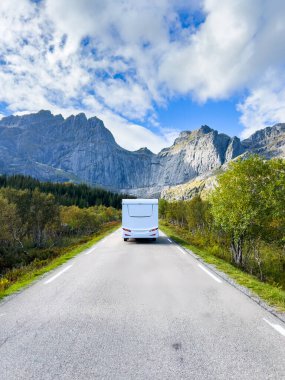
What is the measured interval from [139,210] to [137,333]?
15.6 meters

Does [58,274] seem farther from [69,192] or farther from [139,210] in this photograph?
[69,192]

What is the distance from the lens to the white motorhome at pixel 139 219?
20.4m

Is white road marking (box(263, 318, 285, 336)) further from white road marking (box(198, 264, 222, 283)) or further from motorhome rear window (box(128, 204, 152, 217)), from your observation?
motorhome rear window (box(128, 204, 152, 217))

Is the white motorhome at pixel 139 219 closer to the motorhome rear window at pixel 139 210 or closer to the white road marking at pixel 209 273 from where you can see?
the motorhome rear window at pixel 139 210

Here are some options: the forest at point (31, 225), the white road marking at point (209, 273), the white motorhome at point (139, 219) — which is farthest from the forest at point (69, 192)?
the white road marking at point (209, 273)

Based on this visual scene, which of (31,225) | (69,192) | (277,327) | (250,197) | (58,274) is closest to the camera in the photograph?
(277,327)

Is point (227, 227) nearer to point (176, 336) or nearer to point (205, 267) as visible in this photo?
point (205, 267)

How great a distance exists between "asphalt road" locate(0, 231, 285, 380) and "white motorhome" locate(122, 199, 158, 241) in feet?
37.9

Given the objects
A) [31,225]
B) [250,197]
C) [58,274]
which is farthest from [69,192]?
[58,274]

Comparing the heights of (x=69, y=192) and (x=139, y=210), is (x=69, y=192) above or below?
above

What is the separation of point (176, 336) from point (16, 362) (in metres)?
2.66

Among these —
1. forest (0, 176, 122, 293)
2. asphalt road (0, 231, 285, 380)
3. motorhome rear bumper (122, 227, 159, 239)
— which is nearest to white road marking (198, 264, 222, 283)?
asphalt road (0, 231, 285, 380)

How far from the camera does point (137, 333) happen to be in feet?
15.9

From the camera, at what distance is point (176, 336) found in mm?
4754
